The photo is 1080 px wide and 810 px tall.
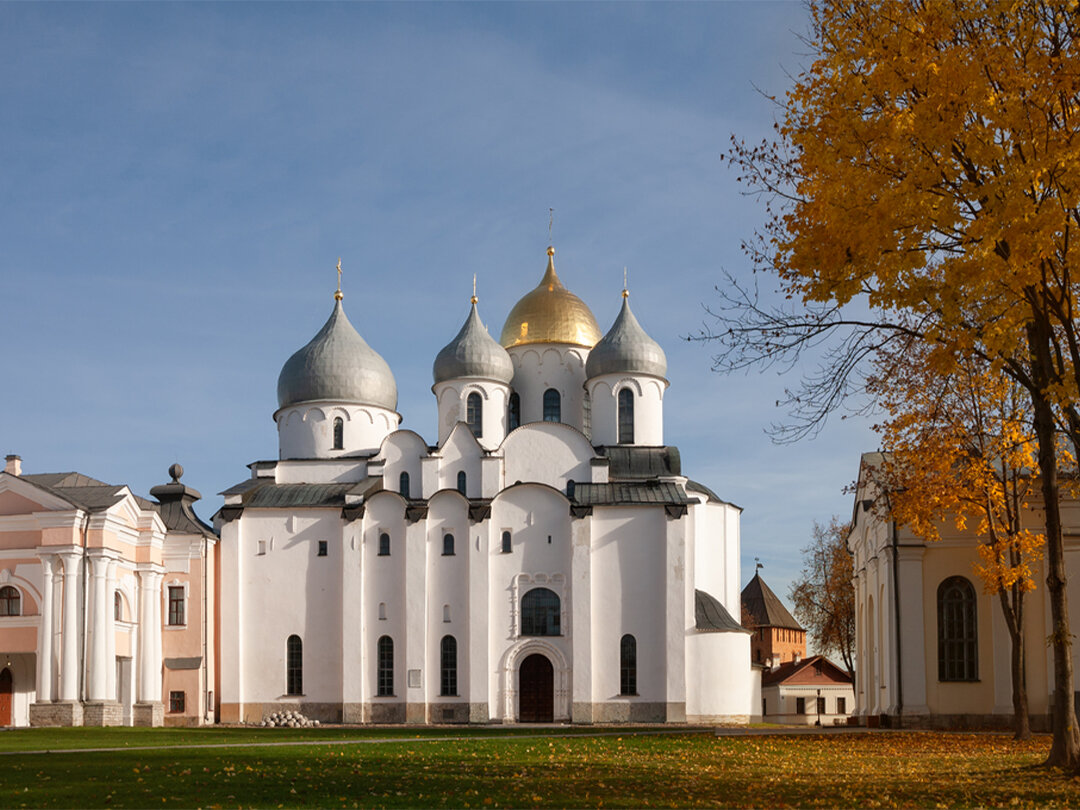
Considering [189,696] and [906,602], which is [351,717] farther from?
[906,602]

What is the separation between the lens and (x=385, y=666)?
1864 inches

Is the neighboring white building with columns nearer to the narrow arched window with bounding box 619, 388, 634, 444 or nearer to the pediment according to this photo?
the pediment

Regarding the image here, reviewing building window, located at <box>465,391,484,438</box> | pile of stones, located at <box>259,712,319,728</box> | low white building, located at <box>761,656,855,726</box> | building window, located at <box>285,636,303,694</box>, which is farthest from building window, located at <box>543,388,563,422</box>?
low white building, located at <box>761,656,855,726</box>

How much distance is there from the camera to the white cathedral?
45.4 metres

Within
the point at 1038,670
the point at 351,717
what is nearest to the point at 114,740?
the point at 351,717

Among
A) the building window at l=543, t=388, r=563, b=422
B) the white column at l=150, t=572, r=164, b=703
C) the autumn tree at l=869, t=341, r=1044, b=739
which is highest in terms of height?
the building window at l=543, t=388, r=563, b=422

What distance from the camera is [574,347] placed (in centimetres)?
5525

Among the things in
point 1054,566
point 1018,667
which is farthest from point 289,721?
point 1054,566

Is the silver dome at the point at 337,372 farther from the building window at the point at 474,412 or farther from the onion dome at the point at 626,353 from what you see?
the onion dome at the point at 626,353

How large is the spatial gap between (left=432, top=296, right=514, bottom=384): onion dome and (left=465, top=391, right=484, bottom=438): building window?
39.2 inches

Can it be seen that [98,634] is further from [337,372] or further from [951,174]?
[951,174]

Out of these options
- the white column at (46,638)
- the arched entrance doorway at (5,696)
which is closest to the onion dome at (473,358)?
the white column at (46,638)

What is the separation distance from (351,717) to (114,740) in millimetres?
17741

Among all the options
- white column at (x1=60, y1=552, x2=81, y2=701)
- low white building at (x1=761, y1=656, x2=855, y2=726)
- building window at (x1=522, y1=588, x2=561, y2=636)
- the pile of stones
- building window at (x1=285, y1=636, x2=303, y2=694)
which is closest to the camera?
white column at (x1=60, y1=552, x2=81, y2=701)
